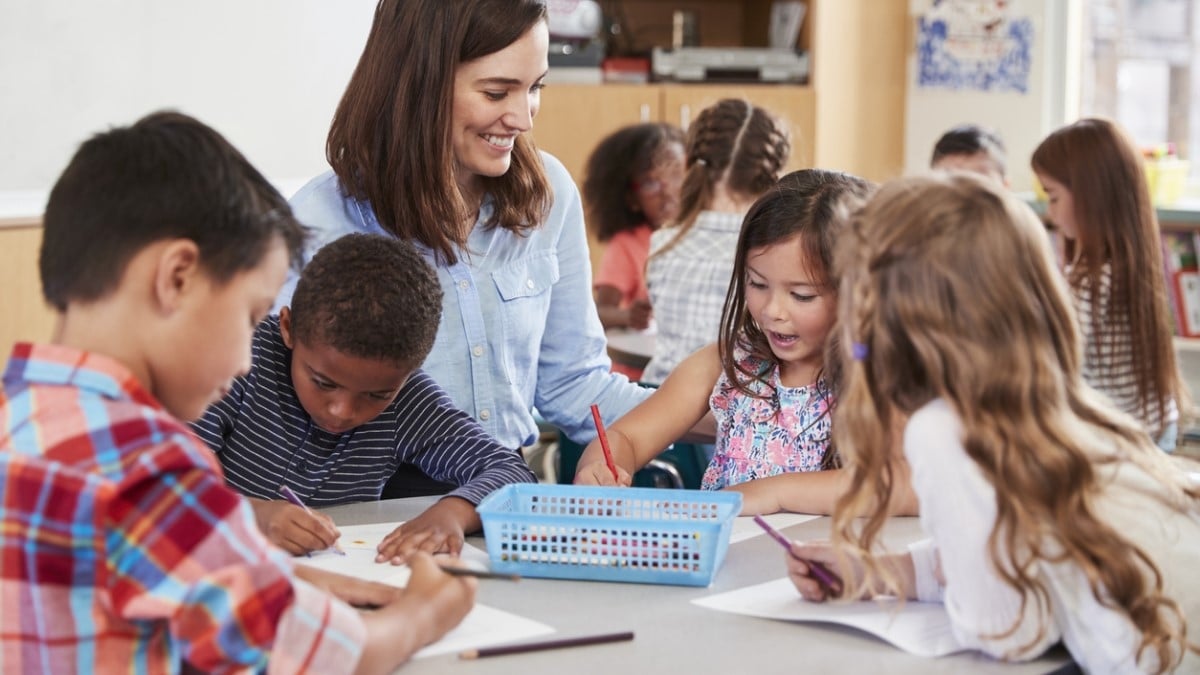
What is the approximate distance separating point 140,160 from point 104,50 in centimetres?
215

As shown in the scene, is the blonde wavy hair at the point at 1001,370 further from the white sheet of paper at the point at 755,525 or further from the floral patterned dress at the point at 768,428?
the floral patterned dress at the point at 768,428

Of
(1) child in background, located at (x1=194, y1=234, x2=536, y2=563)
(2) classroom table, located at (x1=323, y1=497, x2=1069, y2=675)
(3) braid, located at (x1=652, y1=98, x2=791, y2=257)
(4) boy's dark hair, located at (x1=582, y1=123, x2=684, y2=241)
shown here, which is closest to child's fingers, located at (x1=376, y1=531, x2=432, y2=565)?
A: (1) child in background, located at (x1=194, y1=234, x2=536, y2=563)

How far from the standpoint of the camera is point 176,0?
319 cm

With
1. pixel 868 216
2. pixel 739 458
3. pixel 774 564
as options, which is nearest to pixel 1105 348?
pixel 739 458

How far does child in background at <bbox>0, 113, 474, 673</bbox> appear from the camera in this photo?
3.18 feet

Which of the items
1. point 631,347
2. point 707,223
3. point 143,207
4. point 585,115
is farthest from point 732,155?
point 143,207

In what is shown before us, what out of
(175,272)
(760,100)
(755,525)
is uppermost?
(175,272)

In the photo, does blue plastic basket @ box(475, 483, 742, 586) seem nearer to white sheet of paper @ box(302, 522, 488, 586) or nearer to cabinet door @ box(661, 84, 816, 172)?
white sheet of paper @ box(302, 522, 488, 586)

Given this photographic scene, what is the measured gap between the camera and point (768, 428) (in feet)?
6.21

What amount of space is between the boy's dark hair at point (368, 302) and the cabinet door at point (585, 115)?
318 cm

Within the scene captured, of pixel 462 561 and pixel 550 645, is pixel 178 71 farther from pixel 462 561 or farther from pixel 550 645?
pixel 550 645

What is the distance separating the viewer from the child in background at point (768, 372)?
183 cm

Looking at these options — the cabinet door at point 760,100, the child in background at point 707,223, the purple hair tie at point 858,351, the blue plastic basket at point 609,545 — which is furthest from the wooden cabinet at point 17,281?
the cabinet door at point 760,100

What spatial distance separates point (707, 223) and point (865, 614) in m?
2.00
